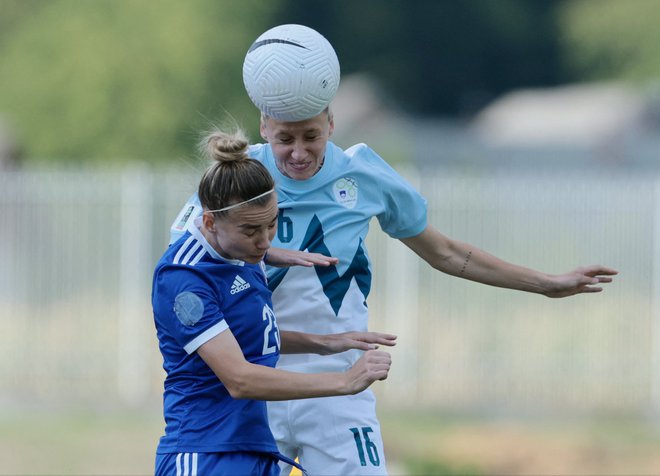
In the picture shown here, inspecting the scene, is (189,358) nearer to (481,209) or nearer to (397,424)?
(397,424)

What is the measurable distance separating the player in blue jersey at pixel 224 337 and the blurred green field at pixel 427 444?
4.99 meters

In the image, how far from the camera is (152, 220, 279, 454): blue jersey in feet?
15.2

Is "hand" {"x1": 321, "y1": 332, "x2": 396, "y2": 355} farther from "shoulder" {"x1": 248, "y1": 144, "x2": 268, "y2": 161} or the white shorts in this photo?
"shoulder" {"x1": 248, "y1": 144, "x2": 268, "y2": 161}

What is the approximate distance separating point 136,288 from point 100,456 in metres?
3.93

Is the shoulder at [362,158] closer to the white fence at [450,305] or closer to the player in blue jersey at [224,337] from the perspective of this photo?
the player in blue jersey at [224,337]

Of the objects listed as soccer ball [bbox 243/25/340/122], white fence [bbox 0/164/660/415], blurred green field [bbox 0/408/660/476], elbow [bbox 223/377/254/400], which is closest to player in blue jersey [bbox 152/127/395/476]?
elbow [bbox 223/377/254/400]

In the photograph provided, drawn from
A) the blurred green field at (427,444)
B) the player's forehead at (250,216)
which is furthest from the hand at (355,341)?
the blurred green field at (427,444)

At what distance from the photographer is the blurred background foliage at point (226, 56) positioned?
27156 mm

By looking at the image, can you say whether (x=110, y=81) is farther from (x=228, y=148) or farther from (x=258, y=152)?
(x=228, y=148)

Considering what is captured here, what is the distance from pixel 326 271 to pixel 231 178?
3.00ft

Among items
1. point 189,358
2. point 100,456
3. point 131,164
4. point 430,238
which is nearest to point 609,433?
point 100,456

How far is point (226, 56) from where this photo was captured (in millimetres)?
31125

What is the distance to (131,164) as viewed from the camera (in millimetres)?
26094

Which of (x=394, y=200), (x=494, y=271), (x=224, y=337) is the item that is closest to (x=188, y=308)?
(x=224, y=337)
